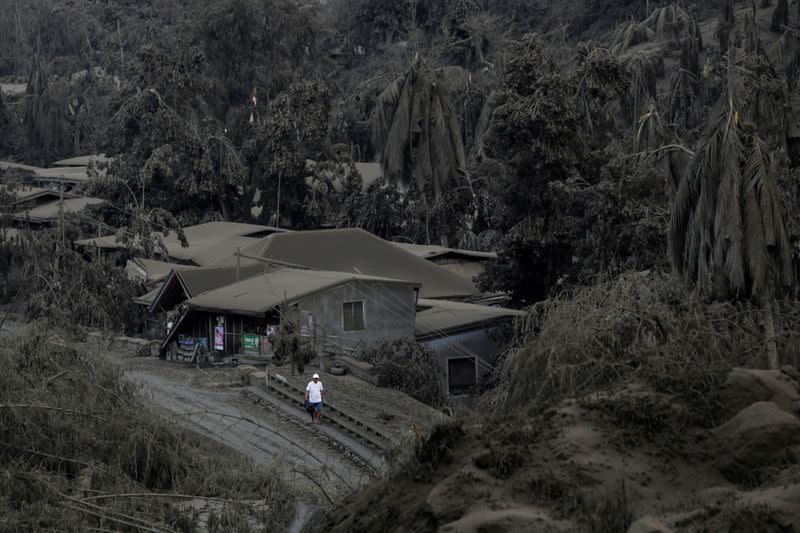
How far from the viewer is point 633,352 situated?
1343 centimetres

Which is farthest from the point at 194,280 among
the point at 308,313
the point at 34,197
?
the point at 34,197

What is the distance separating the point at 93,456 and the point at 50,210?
47.1 meters

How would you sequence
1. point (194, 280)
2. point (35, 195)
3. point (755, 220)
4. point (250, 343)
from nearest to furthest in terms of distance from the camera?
point (755, 220) → point (250, 343) → point (194, 280) → point (35, 195)

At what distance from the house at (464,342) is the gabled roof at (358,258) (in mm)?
6209

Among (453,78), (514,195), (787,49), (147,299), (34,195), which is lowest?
(147,299)

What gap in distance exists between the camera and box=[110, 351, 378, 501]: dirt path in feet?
72.2

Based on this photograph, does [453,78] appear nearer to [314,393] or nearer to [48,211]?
[48,211]

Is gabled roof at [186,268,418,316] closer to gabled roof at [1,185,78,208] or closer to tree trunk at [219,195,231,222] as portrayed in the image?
tree trunk at [219,195,231,222]

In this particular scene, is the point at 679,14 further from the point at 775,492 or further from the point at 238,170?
the point at 775,492

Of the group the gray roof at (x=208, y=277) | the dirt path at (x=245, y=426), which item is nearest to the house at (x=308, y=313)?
the dirt path at (x=245, y=426)

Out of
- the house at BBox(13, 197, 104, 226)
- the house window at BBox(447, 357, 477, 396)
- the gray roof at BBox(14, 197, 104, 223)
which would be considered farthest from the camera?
the gray roof at BBox(14, 197, 104, 223)

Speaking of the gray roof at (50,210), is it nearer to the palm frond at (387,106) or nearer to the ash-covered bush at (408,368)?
the palm frond at (387,106)

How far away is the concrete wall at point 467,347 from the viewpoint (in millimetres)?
38781

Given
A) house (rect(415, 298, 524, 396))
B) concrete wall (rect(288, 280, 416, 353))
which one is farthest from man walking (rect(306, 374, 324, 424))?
house (rect(415, 298, 524, 396))
